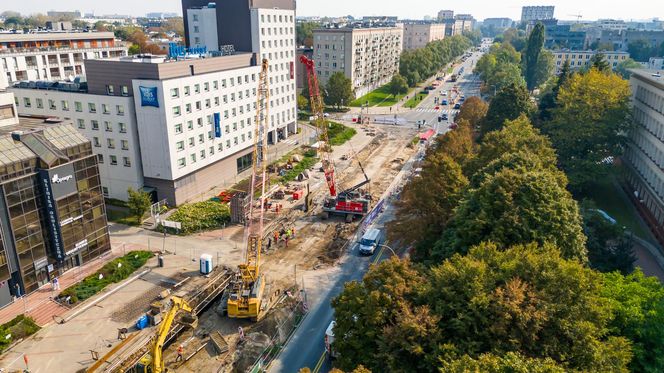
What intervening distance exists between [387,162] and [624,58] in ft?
462

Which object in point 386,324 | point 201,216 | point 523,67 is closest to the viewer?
point 386,324

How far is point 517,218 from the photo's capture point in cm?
3553

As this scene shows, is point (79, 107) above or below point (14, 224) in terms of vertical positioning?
above

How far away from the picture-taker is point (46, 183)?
4403 cm

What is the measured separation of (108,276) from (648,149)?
69603mm

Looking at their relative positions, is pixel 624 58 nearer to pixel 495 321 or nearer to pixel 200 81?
pixel 200 81

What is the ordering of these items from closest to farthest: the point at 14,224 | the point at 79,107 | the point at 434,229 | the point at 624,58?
the point at 14,224
the point at 434,229
the point at 79,107
the point at 624,58

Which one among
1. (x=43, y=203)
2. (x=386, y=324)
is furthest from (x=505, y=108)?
(x=43, y=203)

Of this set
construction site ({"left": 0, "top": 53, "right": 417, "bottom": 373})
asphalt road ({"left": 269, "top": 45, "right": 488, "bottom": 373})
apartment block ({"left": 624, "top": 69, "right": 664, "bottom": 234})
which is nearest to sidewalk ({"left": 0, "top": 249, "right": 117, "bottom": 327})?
construction site ({"left": 0, "top": 53, "right": 417, "bottom": 373})

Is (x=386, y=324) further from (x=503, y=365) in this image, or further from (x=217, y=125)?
(x=217, y=125)

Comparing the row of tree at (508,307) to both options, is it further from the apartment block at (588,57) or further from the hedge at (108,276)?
the apartment block at (588,57)

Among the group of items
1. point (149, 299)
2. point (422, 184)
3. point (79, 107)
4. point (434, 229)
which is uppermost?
point (79, 107)

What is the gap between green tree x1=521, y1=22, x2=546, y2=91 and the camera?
5723 inches

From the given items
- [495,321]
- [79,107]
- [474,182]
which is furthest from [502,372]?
[79,107]
